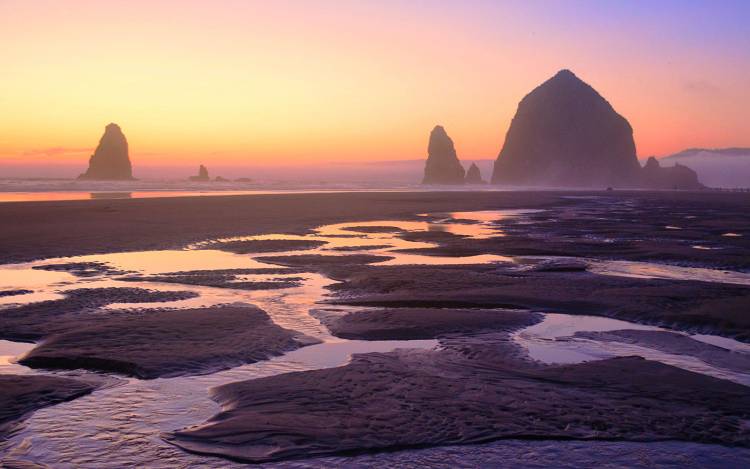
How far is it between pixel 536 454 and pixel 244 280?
9.73m

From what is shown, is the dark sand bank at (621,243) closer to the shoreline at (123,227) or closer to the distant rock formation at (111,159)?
the shoreline at (123,227)

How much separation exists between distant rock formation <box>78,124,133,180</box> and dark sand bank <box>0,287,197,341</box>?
18520 centimetres

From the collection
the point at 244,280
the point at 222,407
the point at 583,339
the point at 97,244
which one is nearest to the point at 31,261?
the point at 97,244

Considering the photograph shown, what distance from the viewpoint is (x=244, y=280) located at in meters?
13.8

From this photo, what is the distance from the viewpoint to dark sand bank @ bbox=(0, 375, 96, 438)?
580cm

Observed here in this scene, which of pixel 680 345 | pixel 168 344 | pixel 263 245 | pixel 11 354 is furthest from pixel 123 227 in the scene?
pixel 680 345

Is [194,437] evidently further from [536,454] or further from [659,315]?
[659,315]

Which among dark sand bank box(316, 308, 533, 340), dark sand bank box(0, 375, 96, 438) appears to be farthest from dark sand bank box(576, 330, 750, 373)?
dark sand bank box(0, 375, 96, 438)

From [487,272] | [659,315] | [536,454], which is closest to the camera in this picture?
[536,454]

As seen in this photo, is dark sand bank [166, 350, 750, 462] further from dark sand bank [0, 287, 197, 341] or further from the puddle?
dark sand bank [0, 287, 197, 341]

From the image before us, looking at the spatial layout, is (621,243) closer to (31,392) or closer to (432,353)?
(432,353)

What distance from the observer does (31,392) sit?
6.29 metres

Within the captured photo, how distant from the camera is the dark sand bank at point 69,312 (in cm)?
903

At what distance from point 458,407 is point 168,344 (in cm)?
415
